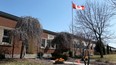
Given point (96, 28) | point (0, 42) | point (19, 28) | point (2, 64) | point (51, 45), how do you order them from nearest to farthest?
1. point (2, 64)
2. point (19, 28)
3. point (0, 42)
4. point (51, 45)
5. point (96, 28)

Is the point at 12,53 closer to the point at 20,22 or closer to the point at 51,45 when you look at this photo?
the point at 20,22

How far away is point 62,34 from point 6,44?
1062 cm

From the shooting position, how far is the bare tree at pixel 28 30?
64.2 feet

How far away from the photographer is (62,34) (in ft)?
103

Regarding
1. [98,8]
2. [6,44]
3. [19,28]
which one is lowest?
[6,44]

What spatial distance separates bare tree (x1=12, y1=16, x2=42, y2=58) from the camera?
19.6m

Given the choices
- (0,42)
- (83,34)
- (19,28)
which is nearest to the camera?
(19,28)

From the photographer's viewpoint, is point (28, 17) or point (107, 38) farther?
point (107, 38)

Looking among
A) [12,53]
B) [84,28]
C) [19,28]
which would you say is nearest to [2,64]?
[19,28]

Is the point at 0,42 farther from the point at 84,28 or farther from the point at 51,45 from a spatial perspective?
the point at 84,28

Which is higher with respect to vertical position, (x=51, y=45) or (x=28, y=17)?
(x=28, y=17)

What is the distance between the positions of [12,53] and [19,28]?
5.10m

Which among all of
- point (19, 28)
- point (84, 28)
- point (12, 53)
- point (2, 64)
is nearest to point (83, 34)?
point (84, 28)

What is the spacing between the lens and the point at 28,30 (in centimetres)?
2012
